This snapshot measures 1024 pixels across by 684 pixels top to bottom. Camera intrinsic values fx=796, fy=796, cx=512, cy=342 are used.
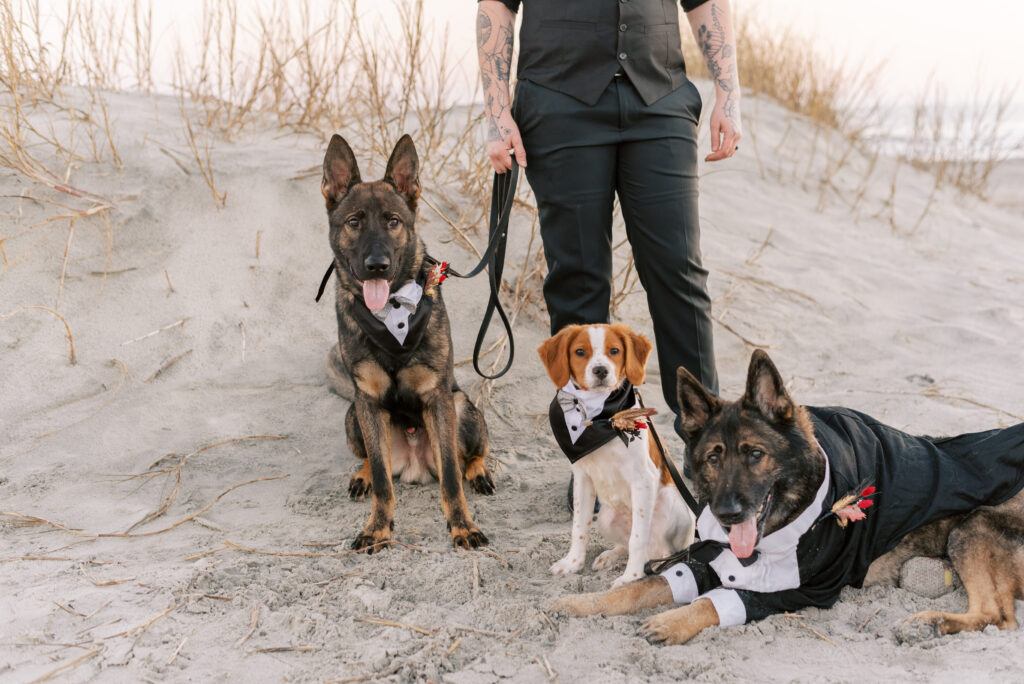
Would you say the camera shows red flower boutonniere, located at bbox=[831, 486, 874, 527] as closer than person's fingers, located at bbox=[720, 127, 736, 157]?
Yes

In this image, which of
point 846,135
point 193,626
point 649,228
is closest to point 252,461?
point 193,626

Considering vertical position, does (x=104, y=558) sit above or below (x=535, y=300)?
below

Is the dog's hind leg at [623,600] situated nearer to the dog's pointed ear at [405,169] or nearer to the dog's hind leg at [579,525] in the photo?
the dog's hind leg at [579,525]

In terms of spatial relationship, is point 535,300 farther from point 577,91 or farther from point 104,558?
point 104,558

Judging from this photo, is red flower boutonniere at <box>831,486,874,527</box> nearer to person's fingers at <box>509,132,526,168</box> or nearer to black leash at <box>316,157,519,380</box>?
black leash at <box>316,157,519,380</box>

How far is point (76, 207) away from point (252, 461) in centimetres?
290

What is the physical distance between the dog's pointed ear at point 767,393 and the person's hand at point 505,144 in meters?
1.48

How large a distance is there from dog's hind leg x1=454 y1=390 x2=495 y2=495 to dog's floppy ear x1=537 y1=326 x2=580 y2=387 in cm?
104

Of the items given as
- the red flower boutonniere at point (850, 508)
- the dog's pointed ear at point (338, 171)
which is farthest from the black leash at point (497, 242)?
the red flower boutonniere at point (850, 508)

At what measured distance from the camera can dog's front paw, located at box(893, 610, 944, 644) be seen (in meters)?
2.59

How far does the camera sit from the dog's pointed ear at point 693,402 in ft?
8.98

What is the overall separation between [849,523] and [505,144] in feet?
6.83

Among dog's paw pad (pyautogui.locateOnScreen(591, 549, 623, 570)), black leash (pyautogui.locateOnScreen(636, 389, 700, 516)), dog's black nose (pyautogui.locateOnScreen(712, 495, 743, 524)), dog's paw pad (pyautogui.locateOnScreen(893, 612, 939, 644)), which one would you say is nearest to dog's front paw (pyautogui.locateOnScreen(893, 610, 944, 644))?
dog's paw pad (pyautogui.locateOnScreen(893, 612, 939, 644))

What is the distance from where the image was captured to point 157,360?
Answer: 5.28m
